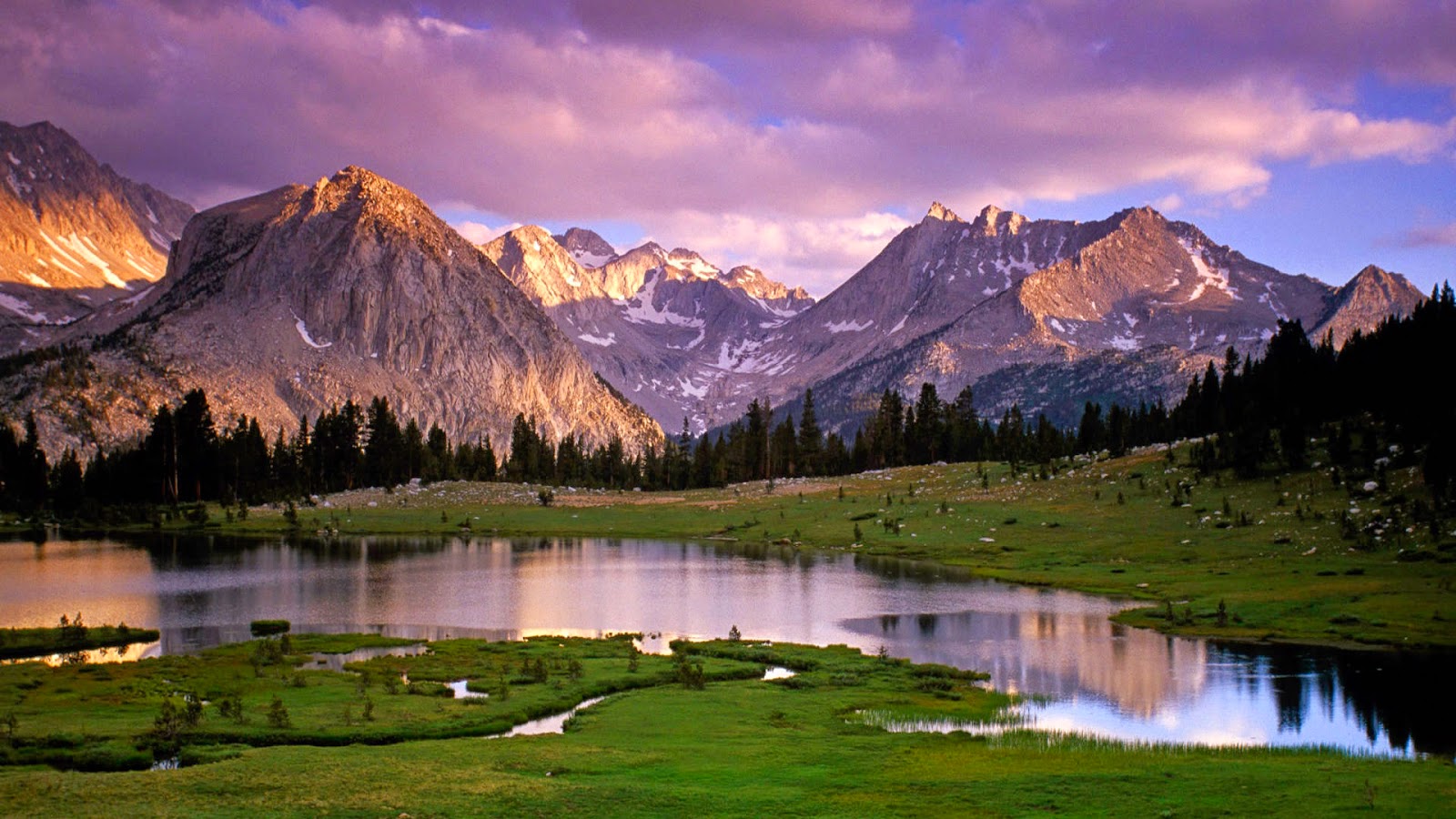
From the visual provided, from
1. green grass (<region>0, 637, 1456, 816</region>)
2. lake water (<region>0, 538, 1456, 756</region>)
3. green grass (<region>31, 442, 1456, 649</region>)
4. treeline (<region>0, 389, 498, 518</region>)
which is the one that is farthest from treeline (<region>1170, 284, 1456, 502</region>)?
treeline (<region>0, 389, 498, 518</region>)

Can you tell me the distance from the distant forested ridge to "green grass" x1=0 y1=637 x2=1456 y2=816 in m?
55.2

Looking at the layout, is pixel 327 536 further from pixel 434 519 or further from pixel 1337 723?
pixel 1337 723

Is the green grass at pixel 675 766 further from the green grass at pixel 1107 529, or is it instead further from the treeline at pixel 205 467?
the treeline at pixel 205 467

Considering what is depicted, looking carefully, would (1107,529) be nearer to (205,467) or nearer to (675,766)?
(675,766)

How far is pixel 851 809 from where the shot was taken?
70.6 feet

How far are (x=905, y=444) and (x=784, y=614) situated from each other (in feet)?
415

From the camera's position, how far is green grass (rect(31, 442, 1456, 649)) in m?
54.3

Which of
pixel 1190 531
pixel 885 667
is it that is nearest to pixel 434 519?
pixel 1190 531

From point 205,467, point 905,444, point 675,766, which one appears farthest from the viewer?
point 905,444

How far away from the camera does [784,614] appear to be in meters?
59.2

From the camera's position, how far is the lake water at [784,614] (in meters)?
36.2

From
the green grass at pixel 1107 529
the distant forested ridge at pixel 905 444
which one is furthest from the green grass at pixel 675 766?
the distant forested ridge at pixel 905 444

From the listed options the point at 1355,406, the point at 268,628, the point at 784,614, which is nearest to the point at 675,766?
the point at 784,614

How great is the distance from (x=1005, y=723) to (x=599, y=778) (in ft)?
51.7
